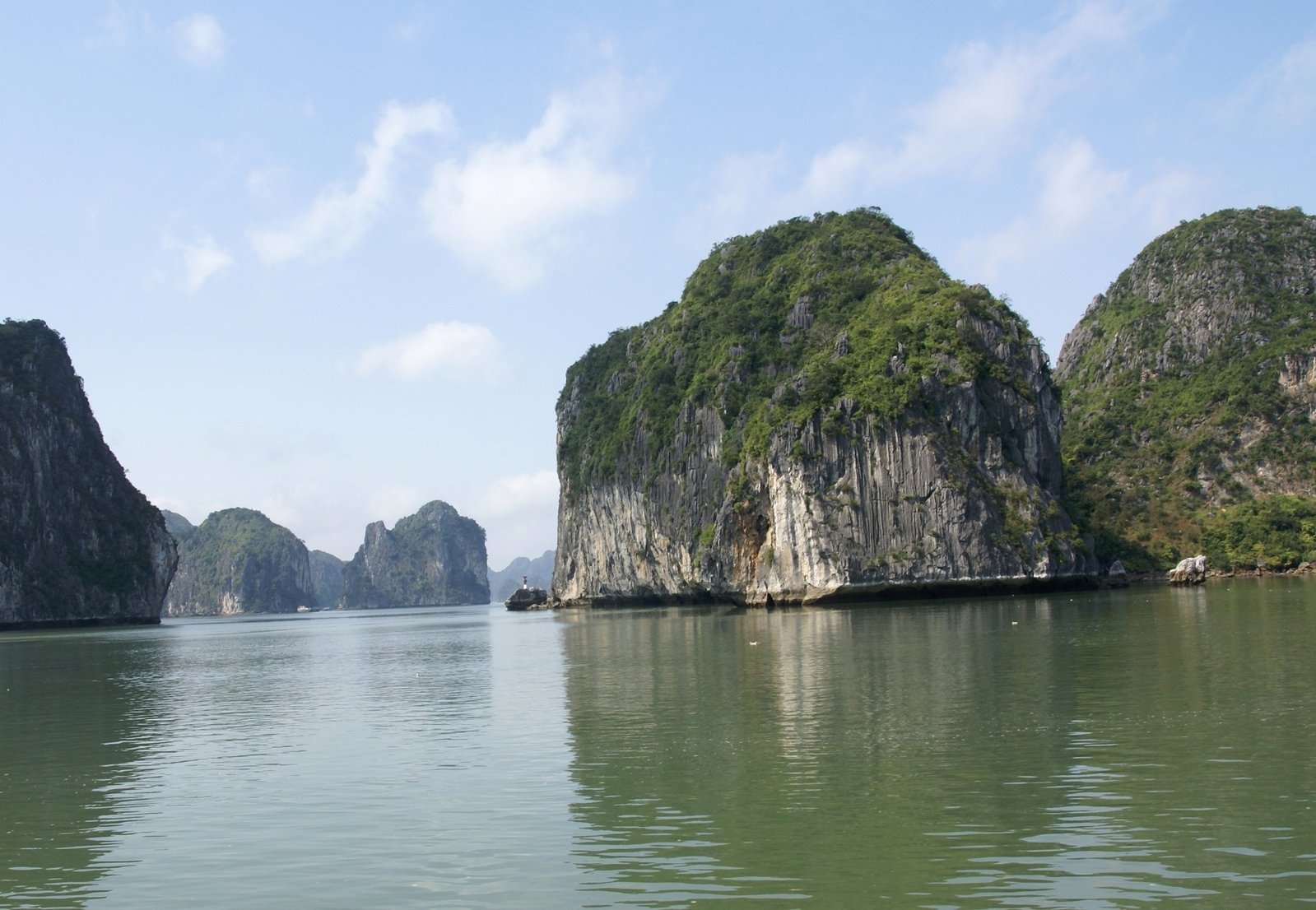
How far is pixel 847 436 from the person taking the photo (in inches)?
3944

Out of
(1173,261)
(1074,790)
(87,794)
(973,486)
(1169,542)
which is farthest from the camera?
(1173,261)

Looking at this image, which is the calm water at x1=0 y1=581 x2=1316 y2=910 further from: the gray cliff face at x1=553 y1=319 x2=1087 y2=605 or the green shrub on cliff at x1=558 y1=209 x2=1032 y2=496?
the green shrub on cliff at x1=558 y1=209 x2=1032 y2=496

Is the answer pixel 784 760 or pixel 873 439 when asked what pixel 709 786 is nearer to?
pixel 784 760

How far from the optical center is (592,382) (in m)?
171

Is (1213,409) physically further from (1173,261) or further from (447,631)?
(447,631)

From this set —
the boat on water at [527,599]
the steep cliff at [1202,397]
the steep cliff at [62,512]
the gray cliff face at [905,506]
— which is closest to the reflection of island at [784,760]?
the gray cliff face at [905,506]

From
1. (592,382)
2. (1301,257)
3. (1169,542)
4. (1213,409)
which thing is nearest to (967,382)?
(1169,542)

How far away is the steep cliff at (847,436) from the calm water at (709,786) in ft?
179

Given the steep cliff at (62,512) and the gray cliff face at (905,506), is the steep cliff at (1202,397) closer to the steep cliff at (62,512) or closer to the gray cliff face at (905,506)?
the gray cliff face at (905,506)

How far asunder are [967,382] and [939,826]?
87377 millimetres

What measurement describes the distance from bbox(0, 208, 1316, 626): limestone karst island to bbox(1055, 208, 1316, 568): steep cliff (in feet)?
1.15

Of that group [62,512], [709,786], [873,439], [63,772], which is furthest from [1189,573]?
[62,512]

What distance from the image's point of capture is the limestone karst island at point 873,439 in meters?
98.4

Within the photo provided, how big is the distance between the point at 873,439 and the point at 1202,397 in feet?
227
